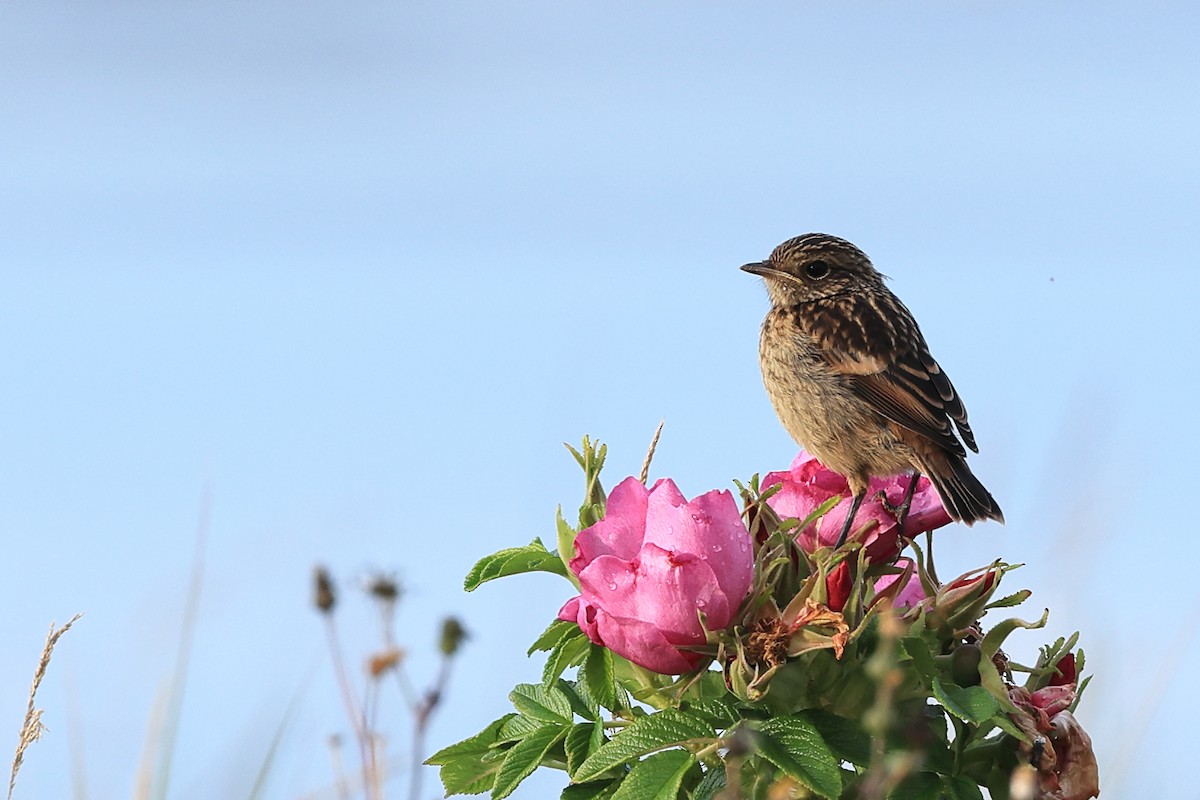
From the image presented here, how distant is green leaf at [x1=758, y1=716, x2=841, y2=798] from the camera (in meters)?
1.96

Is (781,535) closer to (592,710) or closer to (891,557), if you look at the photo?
(891,557)

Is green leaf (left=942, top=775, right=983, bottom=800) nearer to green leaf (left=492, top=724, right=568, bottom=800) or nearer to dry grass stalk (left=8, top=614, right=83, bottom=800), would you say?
green leaf (left=492, top=724, right=568, bottom=800)

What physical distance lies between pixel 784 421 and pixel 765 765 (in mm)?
2864

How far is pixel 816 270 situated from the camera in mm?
5637

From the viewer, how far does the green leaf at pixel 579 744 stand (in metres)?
2.20

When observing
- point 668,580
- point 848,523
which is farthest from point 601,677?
point 848,523

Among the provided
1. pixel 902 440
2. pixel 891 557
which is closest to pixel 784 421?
pixel 902 440

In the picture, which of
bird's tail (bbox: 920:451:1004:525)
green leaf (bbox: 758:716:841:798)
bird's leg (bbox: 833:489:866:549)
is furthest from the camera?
bird's tail (bbox: 920:451:1004:525)

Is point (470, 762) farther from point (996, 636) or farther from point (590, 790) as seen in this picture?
point (996, 636)

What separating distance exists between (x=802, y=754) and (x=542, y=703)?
0.52m

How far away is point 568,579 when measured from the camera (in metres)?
2.37

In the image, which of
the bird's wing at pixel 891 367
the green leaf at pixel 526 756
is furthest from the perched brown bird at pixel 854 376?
the green leaf at pixel 526 756

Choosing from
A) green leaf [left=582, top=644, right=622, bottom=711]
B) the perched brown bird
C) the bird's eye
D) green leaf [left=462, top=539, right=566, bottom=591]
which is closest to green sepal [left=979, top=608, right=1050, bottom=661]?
green leaf [left=582, top=644, right=622, bottom=711]

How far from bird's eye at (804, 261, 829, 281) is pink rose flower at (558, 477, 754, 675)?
3.57m
